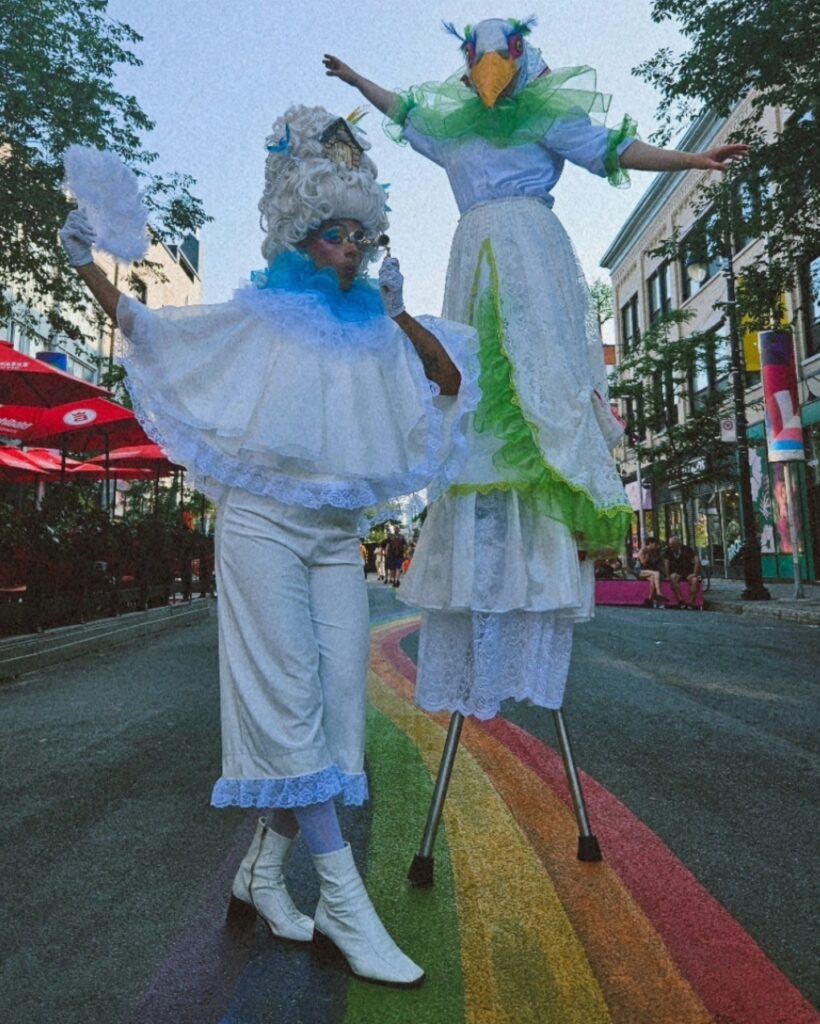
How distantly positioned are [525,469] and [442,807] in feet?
3.09

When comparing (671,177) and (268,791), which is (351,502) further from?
(671,177)

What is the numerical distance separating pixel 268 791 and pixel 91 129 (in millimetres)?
10068

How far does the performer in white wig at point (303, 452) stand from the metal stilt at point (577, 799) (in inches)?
24.3

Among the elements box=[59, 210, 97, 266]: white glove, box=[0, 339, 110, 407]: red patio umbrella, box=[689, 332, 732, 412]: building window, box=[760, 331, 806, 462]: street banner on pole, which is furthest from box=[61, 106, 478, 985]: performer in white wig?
box=[689, 332, 732, 412]: building window

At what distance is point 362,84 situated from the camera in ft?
8.46

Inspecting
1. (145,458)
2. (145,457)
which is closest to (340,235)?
(145,457)

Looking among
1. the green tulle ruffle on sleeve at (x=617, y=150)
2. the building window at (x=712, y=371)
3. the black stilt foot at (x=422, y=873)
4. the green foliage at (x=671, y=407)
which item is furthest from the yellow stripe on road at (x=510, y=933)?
the green foliage at (x=671, y=407)

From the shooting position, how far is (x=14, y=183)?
9242 mm

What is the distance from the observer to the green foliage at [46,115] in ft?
29.9

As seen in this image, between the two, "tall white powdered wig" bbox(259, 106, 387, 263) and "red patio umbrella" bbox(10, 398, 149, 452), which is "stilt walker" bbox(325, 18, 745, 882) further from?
"red patio umbrella" bbox(10, 398, 149, 452)

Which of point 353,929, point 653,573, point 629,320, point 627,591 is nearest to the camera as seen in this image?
point 353,929

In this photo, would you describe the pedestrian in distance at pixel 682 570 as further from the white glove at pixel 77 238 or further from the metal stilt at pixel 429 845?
the white glove at pixel 77 238

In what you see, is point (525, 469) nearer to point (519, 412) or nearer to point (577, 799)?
point (519, 412)

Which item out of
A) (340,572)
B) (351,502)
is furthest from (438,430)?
(340,572)
